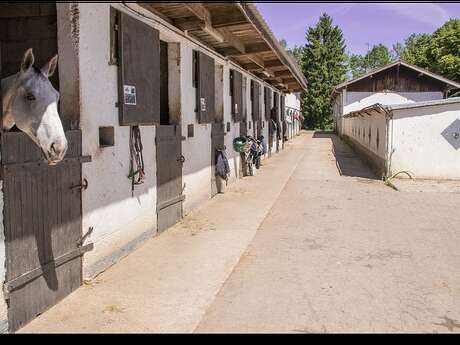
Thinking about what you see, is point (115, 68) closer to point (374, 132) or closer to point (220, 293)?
point (220, 293)

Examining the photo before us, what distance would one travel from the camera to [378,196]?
10.6 m

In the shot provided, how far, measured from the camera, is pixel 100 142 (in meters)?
5.48

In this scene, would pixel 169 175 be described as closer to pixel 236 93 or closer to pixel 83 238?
pixel 83 238

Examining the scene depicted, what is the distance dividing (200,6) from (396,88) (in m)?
25.8

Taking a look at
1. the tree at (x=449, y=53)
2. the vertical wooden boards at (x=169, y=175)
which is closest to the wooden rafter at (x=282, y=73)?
the vertical wooden boards at (x=169, y=175)

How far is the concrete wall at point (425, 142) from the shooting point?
1284cm

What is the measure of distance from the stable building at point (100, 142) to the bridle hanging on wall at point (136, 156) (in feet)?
0.05

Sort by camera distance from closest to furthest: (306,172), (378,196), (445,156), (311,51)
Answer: (378,196), (445,156), (306,172), (311,51)

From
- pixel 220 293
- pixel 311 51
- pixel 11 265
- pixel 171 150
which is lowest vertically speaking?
pixel 220 293

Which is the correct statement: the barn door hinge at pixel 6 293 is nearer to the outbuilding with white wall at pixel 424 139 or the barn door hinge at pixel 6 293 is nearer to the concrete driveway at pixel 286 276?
the concrete driveway at pixel 286 276

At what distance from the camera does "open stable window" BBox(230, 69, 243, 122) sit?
12422 mm

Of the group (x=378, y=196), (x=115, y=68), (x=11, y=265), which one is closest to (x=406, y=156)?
(x=378, y=196)

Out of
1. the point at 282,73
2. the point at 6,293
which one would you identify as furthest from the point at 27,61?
the point at 282,73

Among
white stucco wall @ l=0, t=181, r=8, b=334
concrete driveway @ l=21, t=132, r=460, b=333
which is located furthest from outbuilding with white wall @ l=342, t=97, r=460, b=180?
white stucco wall @ l=0, t=181, r=8, b=334
